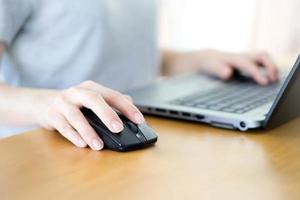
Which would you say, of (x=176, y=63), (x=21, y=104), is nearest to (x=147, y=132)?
(x=21, y=104)

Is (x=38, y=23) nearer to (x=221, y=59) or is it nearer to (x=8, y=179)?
(x=221, y=59)

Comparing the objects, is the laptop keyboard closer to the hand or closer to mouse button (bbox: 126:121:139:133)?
the hand

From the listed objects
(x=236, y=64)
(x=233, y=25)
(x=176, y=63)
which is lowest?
(x=233, y=25)

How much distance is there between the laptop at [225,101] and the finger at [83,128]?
0.17m

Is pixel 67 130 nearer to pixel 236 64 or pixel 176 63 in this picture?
pixel 236 64

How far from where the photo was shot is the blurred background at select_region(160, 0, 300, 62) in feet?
6.36

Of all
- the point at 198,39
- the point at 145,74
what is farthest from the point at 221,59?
the point at 198,39

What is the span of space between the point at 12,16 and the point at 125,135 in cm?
39

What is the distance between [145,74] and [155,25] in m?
0.12

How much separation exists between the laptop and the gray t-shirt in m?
0.16

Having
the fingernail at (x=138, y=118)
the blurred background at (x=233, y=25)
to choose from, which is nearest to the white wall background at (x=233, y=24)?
the blurred background at (x=233, y=25)

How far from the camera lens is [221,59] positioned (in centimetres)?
111

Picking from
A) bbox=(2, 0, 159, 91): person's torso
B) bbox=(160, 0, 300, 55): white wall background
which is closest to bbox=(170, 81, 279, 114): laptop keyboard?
bbox=(2, 0, 159, 91): person's torso

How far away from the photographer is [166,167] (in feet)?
2.07
